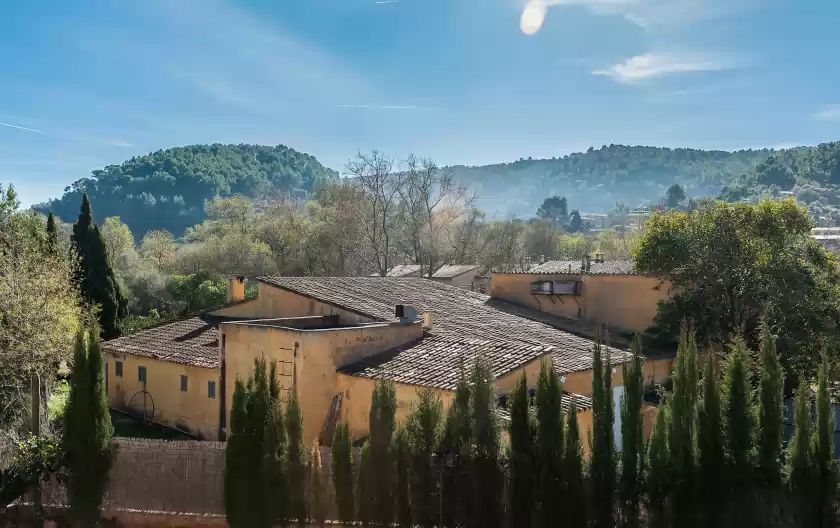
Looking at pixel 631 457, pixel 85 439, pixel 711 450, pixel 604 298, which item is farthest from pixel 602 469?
pixel 604 298

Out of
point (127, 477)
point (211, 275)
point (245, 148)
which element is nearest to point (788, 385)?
point (127, 477)

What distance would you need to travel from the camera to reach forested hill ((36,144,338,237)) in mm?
124812

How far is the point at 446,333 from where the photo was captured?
1789 centimetres

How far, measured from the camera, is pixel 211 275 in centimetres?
4375

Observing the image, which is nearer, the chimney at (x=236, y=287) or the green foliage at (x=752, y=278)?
the green foliage at (x=752, y=278)

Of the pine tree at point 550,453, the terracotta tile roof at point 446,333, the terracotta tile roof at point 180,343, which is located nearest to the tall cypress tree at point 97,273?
the terracotta tile roof at point 180,343

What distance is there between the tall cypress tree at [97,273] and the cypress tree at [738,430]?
2596 centimetres

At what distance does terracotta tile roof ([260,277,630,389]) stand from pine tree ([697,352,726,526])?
10.1 feet

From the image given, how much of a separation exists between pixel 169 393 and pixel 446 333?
26.4ft

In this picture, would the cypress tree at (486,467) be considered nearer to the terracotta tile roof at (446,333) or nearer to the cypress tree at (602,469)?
the terracotta tile roof at (446,333)

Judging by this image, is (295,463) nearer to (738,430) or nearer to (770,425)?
(738,430)

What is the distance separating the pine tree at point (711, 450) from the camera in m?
9.38

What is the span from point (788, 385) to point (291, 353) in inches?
553

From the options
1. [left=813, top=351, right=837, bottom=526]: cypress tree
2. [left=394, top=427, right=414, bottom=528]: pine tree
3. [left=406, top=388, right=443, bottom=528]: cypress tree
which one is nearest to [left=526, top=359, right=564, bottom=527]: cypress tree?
[left=406, top=388, right=443, bottom=528]: cypress tree
